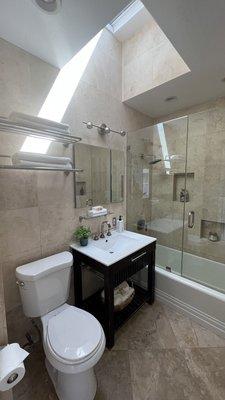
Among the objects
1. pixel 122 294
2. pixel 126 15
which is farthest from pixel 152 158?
pixel 122 294

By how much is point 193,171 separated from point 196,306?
62.2 inches

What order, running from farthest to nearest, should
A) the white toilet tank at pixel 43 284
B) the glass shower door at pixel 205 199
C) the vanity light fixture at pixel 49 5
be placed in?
the glass shower door at pixel 205 199 → the white toilet tank at pixel 43 284 → the vanity light fixture at pixel 49 5

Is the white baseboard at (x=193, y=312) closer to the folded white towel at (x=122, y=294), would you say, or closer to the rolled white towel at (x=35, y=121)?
the folded white towel at (x=122, y=294)

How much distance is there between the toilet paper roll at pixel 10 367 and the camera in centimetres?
81

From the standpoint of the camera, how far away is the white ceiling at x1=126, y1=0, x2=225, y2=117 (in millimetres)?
1034

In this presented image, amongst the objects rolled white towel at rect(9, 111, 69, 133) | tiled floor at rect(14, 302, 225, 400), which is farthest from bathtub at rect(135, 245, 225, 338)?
rolled white towel at rect(9, 111, 69, 133)

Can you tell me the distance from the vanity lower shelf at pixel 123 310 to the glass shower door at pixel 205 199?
0.54 m

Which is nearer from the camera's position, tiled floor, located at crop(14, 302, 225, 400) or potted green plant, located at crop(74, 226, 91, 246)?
tiled floor, located at crop(14, 302, 225, 400)

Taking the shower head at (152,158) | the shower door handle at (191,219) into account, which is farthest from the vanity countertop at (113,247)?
the shower head at (152,158)

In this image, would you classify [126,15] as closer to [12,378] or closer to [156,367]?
[12,378]

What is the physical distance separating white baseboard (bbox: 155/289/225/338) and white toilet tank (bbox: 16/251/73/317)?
44.9 inches

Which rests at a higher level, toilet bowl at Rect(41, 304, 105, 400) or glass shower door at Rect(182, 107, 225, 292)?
glass shower door at Rect(182, 107, 225, 292)

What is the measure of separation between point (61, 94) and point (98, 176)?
2.76 ft

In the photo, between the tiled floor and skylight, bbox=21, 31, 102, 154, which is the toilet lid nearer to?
the tiled floor
